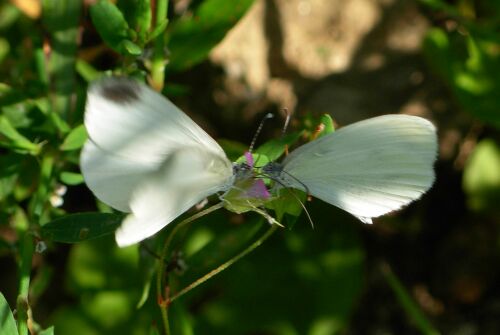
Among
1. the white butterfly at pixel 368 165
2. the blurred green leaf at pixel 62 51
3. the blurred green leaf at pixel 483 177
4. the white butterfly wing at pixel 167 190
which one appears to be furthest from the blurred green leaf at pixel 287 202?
the blurred green leaf at pixel 483 177

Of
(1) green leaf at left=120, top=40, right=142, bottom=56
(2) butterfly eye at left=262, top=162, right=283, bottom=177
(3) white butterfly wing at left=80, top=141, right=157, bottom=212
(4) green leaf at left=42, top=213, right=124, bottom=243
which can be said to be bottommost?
(4) green leaf at left=42, top=213, right=124, bottom=243

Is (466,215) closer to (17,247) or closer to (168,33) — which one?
(168,33)

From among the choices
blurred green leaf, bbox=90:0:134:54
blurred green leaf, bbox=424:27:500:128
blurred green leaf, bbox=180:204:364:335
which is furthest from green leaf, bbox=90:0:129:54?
blurred green leaf, bbox=424:27:500:128

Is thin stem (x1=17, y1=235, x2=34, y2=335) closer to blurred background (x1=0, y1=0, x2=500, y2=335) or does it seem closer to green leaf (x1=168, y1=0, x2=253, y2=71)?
blurred background (x1=0, y1=0, x2=500, y2=335)

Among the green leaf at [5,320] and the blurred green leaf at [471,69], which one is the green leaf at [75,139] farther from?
the blurred green leaf at [471,69]

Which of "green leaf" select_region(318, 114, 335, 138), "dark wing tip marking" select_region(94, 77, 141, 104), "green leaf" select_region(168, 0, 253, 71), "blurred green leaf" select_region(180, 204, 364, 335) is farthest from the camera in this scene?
"blurred green leaf" select_region(180, 204, 364, 335)

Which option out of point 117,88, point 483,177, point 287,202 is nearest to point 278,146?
point 287,202

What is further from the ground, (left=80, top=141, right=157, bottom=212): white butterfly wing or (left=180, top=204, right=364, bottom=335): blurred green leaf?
(left=80, top=141, right=157, bottom=212): white butterfly wing

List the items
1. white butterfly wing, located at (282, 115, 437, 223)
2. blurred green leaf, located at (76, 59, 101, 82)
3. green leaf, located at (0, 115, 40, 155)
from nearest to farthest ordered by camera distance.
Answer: white butterfly wing, located at (282, 115, 437, 223) → green leaf, located at (0, 115, 40, 155) → blurred green leaf, located at (76, 59, 101, 82)
